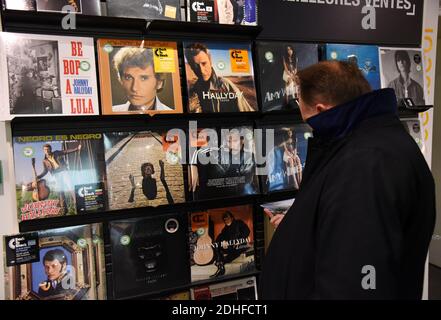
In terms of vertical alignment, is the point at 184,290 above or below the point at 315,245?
below

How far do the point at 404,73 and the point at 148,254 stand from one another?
1.99 metres

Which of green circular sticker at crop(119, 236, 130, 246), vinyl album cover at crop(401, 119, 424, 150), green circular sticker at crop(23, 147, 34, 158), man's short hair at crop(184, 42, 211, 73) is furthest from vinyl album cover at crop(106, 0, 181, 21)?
vinyl album cover at crop(401, 119, 424, 150)

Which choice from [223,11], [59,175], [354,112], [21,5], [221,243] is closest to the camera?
[354,112]

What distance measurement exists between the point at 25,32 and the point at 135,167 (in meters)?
0.80

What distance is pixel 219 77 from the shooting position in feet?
6.78

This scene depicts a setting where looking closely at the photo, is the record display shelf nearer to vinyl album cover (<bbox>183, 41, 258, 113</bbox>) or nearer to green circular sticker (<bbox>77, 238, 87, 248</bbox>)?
vinyl album cover (<bbox>183, 41, 258, 113</bbox>)

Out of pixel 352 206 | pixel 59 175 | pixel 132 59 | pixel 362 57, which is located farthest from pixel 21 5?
pixel 362 57

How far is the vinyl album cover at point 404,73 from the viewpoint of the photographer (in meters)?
2.47

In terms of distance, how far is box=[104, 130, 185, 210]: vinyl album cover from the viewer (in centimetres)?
188

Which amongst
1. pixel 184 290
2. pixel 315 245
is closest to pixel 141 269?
pixel 184 290

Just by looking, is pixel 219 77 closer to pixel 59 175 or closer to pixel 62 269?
pixel 59 175

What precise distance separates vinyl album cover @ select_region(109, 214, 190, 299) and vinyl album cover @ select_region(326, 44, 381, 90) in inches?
53.5
